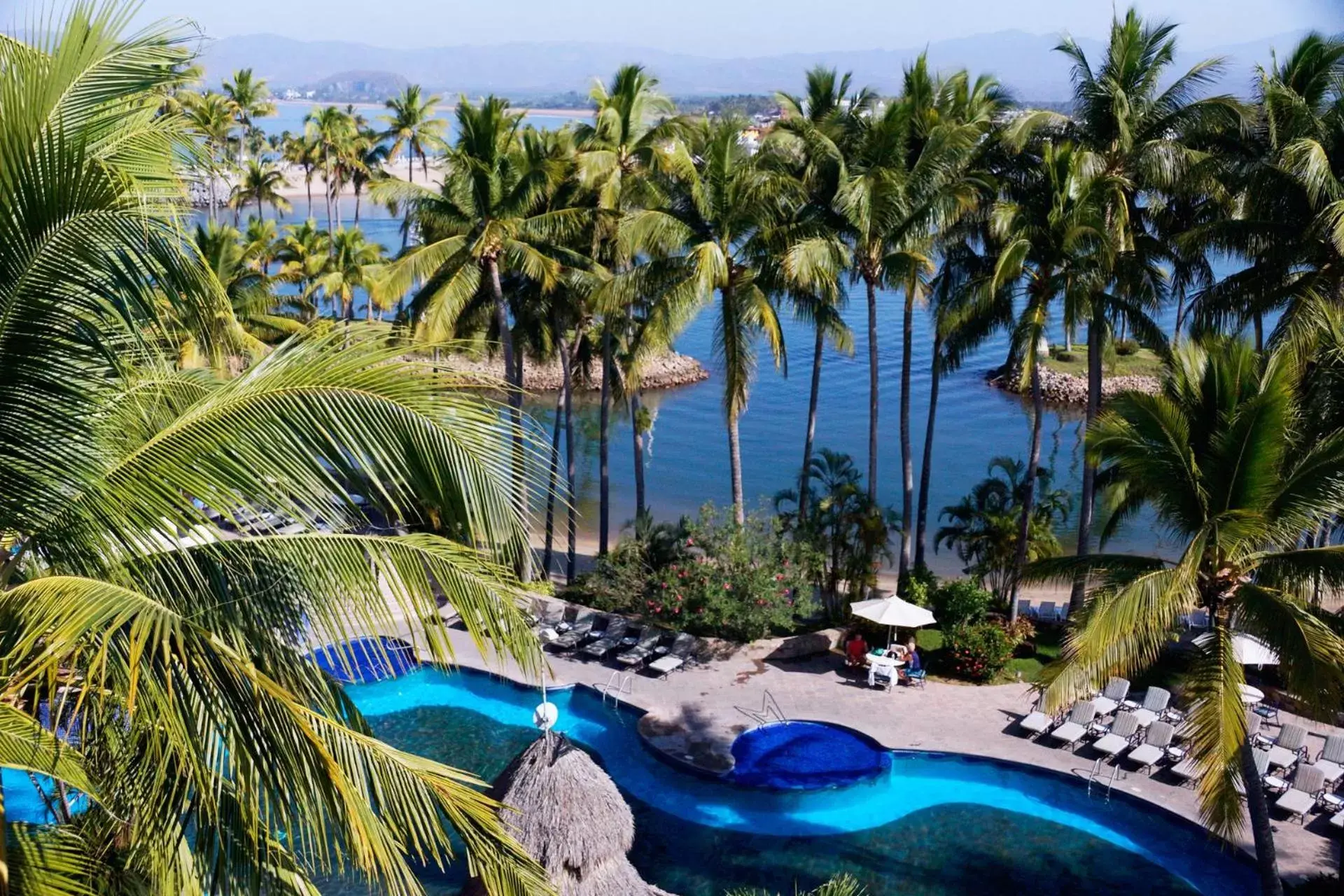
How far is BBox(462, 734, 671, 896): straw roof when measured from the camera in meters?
12.0

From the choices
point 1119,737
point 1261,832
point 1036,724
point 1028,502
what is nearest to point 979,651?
point 1036,724

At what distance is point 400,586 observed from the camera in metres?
4.42

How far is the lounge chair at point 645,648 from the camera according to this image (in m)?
19.1

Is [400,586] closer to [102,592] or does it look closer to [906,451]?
[102,592]

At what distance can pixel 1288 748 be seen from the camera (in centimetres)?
1530

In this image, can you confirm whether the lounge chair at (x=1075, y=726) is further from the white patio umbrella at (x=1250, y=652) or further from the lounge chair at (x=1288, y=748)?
the lounge chair at (x=1288, y=748)

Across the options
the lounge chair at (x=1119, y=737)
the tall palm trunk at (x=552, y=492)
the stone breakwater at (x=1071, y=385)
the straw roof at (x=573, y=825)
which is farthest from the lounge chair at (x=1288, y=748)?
the stone breakwater at (x=1071, y=385)

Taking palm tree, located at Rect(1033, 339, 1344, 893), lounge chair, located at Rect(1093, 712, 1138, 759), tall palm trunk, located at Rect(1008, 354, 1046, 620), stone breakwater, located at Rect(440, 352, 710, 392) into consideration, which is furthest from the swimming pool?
stone breakwater, located at Rect(440, 352, 710, 392)

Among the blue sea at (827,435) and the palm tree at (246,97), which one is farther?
the palm tree at (246,97)

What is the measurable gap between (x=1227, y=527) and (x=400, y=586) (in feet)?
27.5

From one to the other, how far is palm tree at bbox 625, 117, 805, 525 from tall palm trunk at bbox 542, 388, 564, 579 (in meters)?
3.74

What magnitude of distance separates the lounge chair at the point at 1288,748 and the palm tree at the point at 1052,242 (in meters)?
4.84

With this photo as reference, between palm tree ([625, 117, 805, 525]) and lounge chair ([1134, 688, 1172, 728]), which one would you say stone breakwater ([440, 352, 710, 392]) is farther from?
lounge chair ([1134, 688, 1172, 728])

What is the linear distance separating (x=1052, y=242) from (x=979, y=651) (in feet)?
22.9
